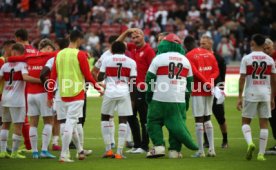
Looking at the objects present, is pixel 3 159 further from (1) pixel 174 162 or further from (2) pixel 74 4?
(2) pixel 74 4

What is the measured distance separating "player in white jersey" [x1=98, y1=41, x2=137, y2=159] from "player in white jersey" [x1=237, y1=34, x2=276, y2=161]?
7.37 ft

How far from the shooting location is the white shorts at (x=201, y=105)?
50.5 feet

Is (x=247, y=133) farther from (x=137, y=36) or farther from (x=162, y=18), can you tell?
(x=162, y=18)

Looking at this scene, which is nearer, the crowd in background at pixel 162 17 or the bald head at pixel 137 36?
the bald head at pixel 137 36

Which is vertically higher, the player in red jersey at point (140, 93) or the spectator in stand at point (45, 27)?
the spectator in stand at point (45, 27)

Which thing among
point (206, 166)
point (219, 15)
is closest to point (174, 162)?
point (206, 166)

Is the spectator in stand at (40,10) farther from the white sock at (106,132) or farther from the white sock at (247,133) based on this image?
the white sock at (247,133)

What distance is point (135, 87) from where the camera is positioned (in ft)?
53.8

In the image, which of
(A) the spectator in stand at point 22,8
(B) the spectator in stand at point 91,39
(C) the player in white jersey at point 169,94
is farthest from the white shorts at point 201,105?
(A) the spectator in stand at point 22,8

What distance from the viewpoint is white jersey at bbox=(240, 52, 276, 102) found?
579 inches

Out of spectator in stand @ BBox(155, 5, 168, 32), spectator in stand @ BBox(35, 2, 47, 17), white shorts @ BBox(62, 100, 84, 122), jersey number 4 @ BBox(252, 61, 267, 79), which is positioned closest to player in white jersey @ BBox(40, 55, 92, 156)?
white shorts @ BBox(62, 100, 84, 122)

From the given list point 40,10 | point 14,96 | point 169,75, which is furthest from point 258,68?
point 40,10

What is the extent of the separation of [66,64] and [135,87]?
2.57 meters

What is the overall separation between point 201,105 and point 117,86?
5.86 ft
